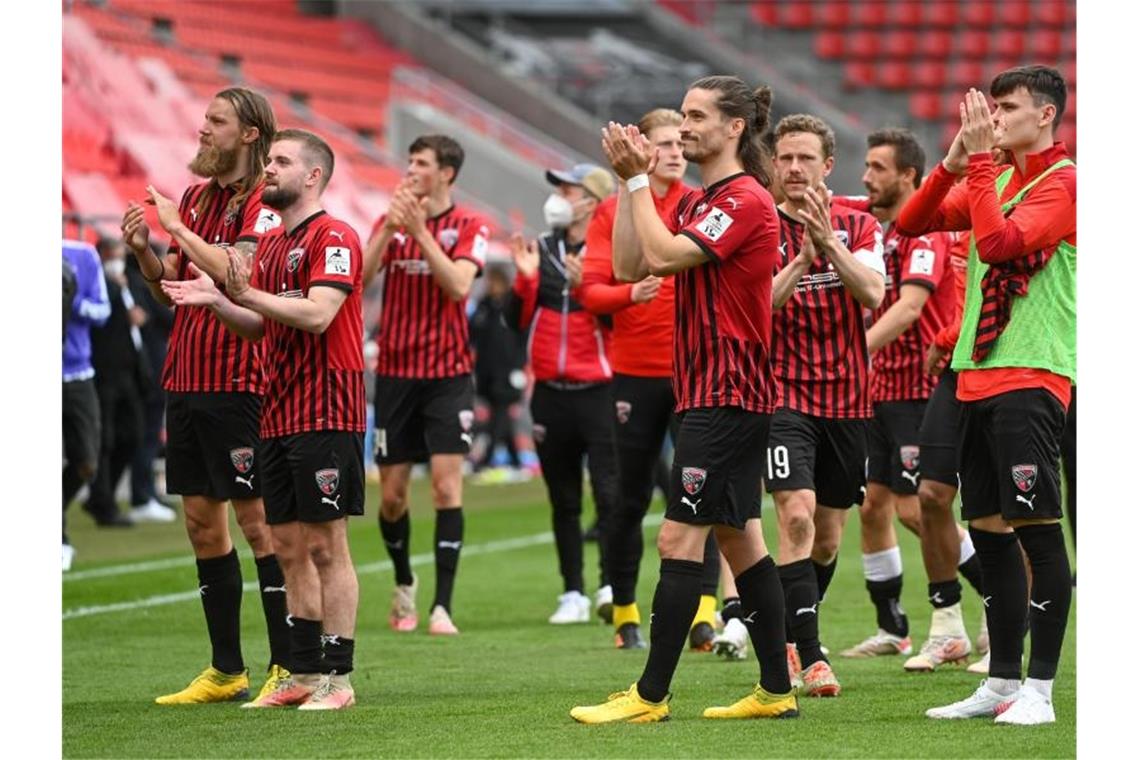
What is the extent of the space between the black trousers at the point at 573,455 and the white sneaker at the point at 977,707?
366 cm

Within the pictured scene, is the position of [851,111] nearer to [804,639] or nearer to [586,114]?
[586,114]

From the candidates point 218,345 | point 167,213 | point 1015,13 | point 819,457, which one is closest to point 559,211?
point 819,457

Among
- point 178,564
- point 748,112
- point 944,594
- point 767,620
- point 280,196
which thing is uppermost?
point 748,112

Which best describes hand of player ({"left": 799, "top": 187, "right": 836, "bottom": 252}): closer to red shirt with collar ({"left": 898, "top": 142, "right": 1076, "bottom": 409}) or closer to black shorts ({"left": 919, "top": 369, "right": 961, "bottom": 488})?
red shirt with collar ({"left": 898, "top": 142, "right": 1076, "bottom": 409})

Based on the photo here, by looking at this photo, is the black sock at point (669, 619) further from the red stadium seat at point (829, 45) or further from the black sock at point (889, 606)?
the red stadium seat at point (829, 45)

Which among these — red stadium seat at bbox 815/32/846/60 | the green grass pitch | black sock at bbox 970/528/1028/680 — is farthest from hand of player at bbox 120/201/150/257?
red stadium seat at bbox 815/32/846/60

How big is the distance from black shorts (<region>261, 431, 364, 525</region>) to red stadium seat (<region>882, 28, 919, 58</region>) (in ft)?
74.9

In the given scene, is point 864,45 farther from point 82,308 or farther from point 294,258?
point 294,258

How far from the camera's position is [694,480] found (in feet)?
19.7

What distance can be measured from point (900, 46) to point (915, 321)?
2089 cm

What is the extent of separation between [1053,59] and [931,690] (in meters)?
22.2

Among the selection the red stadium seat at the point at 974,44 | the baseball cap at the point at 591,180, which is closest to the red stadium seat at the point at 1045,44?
the red stadium seat at the point at 974,44

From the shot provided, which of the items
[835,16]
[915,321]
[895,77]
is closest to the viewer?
[915,321]

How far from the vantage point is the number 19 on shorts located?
7016mm
